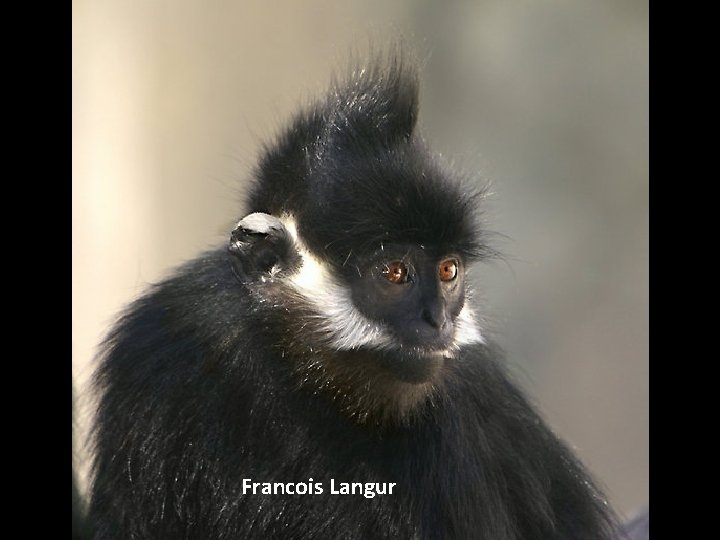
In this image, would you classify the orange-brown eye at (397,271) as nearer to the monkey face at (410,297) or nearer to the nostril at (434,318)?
the monkey face at (410,297)

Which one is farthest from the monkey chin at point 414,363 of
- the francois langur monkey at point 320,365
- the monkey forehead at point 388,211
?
the monkey forehead at point 388,211

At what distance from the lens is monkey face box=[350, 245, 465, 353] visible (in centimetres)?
291

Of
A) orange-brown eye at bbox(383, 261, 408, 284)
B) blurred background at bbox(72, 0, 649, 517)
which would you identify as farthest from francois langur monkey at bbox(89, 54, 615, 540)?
blurred background at bbox(72, 0, 649, 517)

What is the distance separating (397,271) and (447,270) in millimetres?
172

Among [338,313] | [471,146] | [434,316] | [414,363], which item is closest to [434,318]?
[434,316]

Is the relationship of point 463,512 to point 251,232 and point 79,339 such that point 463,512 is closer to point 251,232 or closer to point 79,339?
point 251,232

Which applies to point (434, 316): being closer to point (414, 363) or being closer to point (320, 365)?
point (414, 363)

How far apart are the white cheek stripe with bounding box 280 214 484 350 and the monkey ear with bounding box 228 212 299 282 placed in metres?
0.04

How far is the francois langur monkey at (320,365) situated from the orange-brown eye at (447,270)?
0.04 ft

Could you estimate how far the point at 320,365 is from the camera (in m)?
3.07

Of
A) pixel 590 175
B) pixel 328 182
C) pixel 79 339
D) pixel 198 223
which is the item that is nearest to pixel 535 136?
pixel 590 175

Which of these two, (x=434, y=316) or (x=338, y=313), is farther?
(x=338, y=313)

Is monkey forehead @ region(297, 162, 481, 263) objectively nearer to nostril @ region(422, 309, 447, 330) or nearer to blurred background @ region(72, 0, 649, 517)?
nostril @ region(422, 309, 447, 330)
